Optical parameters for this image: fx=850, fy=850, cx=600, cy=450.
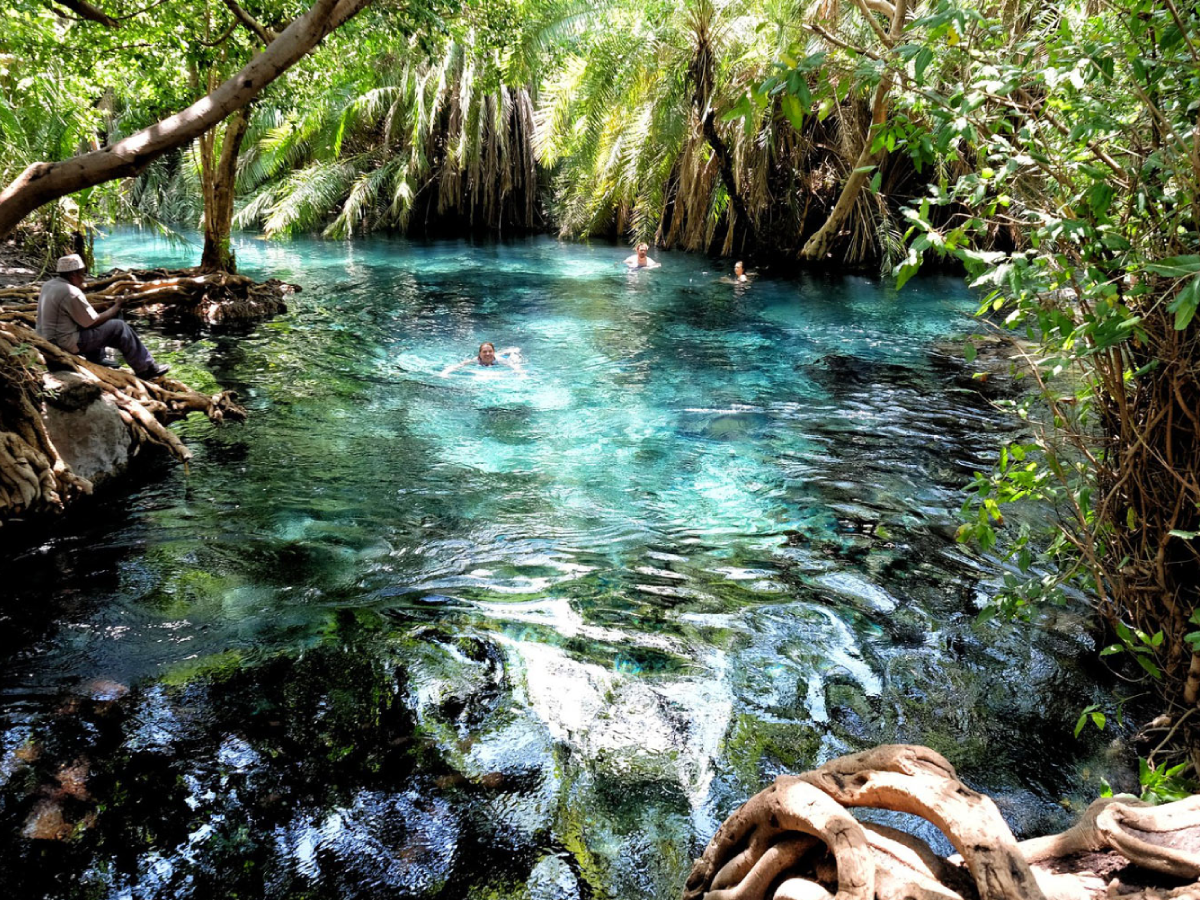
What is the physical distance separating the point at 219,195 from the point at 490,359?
667 cm

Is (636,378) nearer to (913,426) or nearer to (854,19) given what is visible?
(913,426)

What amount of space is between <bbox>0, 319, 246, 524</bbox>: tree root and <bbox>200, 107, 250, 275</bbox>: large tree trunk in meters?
7.38

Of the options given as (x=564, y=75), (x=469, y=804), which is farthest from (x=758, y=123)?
(x=469, y=804)

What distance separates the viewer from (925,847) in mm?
2344

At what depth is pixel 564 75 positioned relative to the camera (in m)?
20.7

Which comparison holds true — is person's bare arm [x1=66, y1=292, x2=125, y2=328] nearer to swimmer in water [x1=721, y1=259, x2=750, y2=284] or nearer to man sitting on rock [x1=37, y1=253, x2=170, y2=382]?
man sitting on rock [x1=37, y1=253, x2=170, y2=382]

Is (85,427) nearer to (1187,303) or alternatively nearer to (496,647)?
(496,647)

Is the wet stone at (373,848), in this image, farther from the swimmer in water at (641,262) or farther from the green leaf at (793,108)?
the swimmer in water at (641,262)

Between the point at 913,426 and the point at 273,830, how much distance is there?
865 centimetres

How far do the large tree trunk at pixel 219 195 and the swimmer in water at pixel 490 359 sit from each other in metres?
5.81

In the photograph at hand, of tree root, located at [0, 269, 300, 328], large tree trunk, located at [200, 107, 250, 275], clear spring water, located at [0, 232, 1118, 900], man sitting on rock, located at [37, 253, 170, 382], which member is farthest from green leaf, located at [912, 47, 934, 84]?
large tree trunk, located at [200, 107, 250, 275]

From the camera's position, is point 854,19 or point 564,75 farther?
point 564,75

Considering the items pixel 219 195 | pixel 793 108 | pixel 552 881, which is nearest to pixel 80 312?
pixel 219 195

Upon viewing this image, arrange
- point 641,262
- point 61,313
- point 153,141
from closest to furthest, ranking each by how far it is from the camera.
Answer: point 153,141 < point 61,313 < point 641,262
